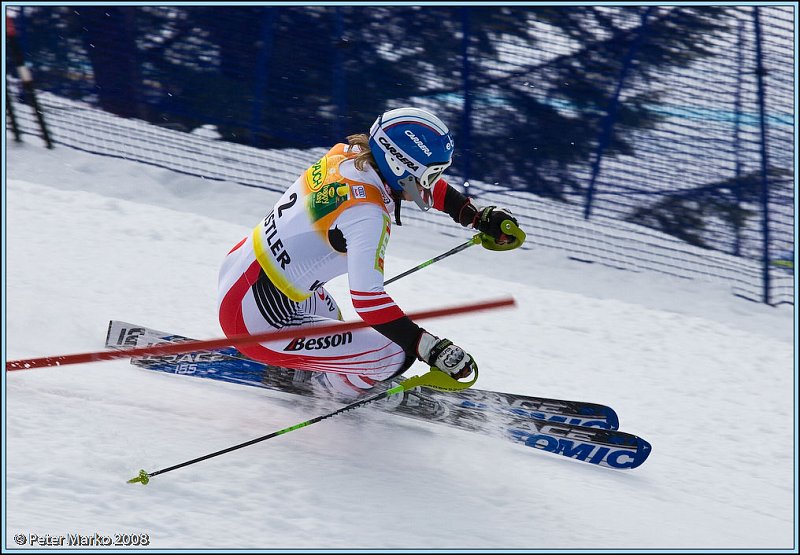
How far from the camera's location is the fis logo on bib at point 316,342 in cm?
384

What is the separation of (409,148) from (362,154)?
0.72 feet

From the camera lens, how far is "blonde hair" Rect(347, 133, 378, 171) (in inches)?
141

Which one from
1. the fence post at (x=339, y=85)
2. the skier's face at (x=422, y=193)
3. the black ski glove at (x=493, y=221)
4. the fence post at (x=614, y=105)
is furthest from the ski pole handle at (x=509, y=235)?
the fence post at (x=339, y=85)

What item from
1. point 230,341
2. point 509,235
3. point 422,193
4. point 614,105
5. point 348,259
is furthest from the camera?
point 614,105

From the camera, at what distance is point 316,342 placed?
385cm

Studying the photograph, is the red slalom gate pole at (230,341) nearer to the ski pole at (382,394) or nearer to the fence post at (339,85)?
the ski pole at (382,394)

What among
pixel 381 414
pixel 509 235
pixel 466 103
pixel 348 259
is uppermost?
pixel 348 259

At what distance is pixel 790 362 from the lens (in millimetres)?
5773

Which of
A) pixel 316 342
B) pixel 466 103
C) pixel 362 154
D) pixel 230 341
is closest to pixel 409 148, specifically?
pixel 362 154

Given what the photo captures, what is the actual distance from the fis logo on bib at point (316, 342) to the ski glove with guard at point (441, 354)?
1.77ft

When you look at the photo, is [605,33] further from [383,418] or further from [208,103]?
[383,418]

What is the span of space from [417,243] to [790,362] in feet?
9.65

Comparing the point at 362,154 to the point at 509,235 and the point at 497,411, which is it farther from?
the point at 497,411

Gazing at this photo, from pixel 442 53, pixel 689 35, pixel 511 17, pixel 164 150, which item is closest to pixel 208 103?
pixel 164 150
